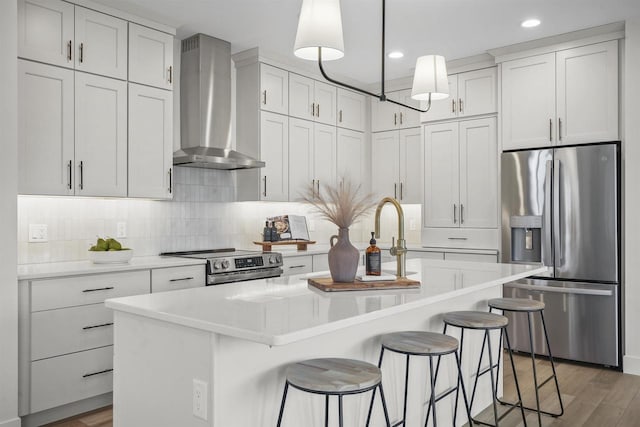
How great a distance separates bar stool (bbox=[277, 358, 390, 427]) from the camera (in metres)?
1.67

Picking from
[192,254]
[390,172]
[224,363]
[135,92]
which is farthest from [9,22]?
[390,172]

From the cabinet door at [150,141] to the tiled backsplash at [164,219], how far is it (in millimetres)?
311

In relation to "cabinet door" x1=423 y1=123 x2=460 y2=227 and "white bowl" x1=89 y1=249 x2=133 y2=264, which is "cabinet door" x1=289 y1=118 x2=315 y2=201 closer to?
"cabinet door" x1=423 y1=123 x2=460 y2=227

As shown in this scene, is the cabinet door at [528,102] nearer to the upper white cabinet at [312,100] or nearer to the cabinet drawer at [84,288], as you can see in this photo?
the upper white cabinet at [312,100]

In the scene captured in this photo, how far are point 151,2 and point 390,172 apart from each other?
3.11 metres

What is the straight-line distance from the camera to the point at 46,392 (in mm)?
2977

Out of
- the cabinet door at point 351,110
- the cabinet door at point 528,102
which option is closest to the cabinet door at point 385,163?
the cabinet door at point 351,110

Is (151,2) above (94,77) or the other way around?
above

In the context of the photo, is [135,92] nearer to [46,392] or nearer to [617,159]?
[46,392]

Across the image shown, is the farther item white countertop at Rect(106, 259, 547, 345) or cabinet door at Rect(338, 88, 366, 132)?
cabinet door at Rect(338, 88, 366, 132)

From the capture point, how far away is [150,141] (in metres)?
3.85

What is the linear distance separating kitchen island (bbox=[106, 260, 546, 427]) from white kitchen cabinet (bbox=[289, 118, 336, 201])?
2613 mm

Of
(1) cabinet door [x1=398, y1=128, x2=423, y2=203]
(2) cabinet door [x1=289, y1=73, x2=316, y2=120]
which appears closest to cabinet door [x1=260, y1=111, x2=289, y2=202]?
(2) cabinet door [x1=289, y1=73, x2=316, y2=120]

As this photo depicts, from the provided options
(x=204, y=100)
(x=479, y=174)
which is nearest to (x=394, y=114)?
(x=479, y=174)
